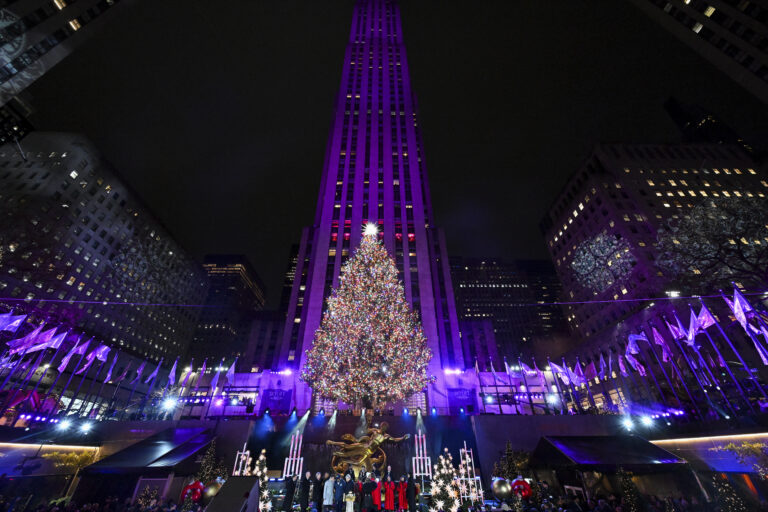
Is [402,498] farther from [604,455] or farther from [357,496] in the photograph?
[604,455]

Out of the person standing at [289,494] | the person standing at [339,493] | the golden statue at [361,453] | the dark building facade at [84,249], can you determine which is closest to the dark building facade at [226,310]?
the dark building facade at [84,249]

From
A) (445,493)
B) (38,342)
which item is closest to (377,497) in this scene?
(445,493)

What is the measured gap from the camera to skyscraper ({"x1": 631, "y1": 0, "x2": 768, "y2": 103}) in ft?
87.0

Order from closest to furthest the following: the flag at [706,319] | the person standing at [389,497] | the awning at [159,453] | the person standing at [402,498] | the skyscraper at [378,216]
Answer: the person standing at [389,497] → the person standing at [402,498] → the awning at [159,453] → the flag at [706,319] → the skyscraper at [378,216]

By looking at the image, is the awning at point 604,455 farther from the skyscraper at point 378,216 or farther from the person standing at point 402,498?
the skyscraper at point 378,216

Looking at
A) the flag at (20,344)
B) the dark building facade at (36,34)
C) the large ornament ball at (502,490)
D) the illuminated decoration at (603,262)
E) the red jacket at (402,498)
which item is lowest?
the red jacket at (402,498)

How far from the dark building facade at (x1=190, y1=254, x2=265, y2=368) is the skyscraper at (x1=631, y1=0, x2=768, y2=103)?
9355 centimetres

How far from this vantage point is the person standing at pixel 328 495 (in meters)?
11.2

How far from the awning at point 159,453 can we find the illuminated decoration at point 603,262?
5602 centimetres

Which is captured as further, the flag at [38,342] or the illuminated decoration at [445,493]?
the flag at [38,342]

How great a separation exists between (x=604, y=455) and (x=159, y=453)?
833 inches

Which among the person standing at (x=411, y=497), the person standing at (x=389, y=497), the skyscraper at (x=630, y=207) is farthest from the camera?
the skyscraper at (x=630, y=207)

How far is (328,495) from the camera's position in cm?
1145

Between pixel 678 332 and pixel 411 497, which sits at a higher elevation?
pixel 678 332
